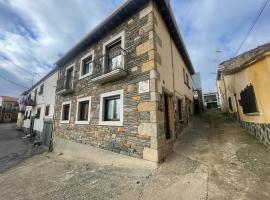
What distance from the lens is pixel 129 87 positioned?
5.18 meters

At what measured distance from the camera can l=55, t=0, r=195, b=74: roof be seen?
18.0ft

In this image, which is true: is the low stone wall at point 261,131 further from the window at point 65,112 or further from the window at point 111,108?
the window at point 65,112

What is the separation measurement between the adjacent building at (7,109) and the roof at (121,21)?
38.5 metres

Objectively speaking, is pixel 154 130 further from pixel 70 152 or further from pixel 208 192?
pixel 70 152

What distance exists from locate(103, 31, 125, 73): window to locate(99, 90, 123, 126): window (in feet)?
3.97

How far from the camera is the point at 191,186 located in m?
3.14

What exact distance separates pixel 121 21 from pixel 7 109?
4403 centimetres

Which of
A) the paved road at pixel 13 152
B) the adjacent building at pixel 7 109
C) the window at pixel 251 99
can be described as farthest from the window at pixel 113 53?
the adjacent building at pixel 7 109

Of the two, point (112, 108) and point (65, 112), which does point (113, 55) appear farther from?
point (65, 112)

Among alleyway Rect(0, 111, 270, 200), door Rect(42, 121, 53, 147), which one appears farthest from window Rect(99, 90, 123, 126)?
door Rect(42, 121, 53, 147)

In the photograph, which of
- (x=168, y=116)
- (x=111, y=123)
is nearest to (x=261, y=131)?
(x=168, y=116)

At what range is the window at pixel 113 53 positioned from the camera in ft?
20.2

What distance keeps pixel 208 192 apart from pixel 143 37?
4895 millimetres

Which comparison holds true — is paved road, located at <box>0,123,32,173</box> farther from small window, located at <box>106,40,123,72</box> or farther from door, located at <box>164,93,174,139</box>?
door, located at <box>164,93,174,139</box>
